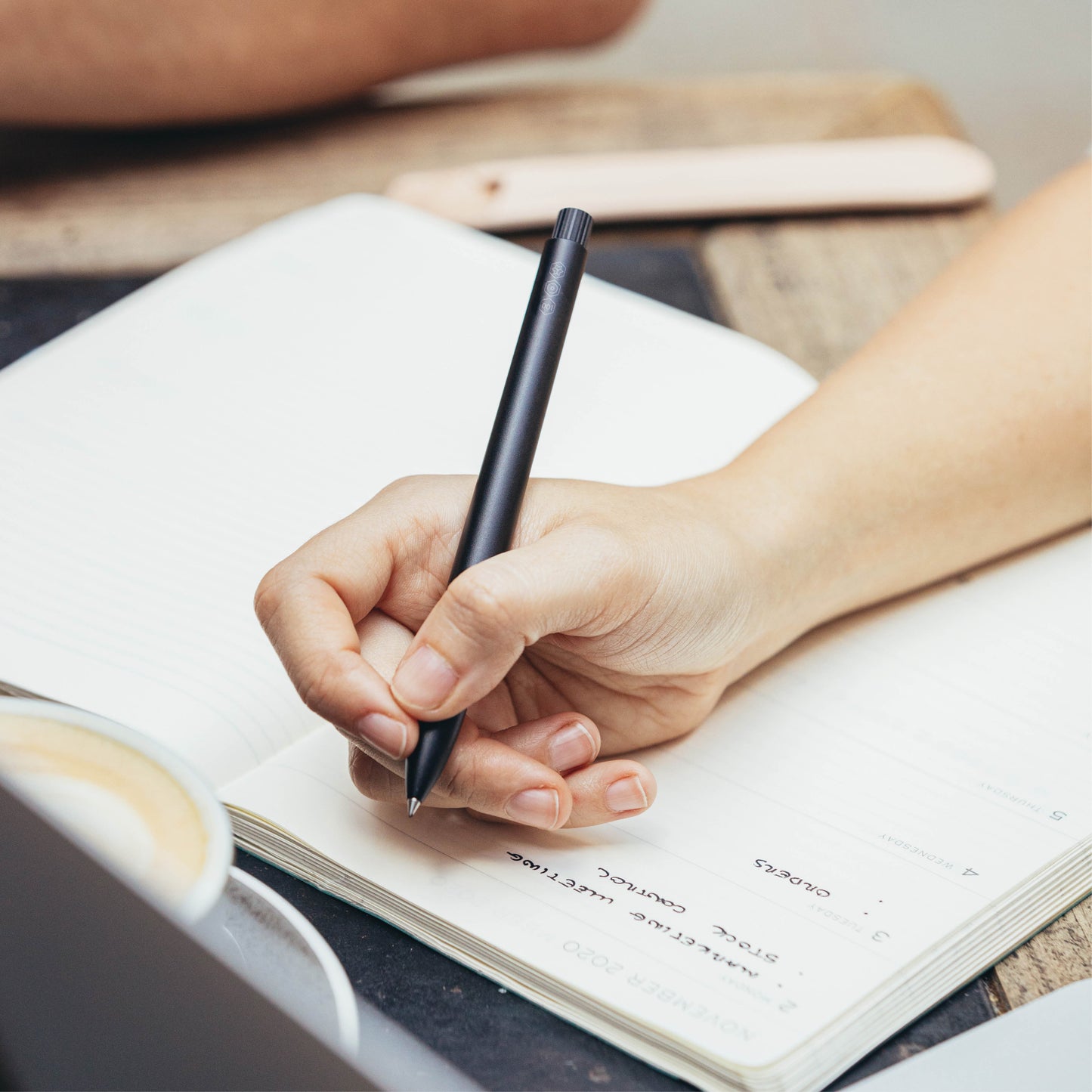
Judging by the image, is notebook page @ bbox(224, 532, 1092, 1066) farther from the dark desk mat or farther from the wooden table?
the wooden table

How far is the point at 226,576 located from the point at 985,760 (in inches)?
12.5

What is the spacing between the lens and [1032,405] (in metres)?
0.52

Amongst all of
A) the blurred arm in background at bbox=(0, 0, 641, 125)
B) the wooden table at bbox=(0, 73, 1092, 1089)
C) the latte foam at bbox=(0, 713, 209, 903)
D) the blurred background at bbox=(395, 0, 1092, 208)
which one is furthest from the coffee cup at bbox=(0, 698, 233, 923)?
the blurred background at bbox=(395, 0, 1092, 208)

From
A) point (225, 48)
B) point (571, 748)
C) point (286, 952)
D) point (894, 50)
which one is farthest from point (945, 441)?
point (894, 50)

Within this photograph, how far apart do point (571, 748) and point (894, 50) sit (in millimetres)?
2408

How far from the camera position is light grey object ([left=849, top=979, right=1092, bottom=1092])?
0.32 m

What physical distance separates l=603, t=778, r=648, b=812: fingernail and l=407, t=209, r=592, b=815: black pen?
9 cm

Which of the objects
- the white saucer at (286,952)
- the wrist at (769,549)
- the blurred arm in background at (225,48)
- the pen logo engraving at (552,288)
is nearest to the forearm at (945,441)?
the wrist at (769,549)

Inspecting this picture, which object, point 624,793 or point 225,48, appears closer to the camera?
point 624,793

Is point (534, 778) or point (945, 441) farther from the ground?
point (945, 441)

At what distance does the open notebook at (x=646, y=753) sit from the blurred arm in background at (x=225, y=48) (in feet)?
0.94

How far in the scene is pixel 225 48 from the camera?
2.92 ft

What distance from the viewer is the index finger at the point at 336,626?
35cm

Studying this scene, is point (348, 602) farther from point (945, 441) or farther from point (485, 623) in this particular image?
point (945, 441)
